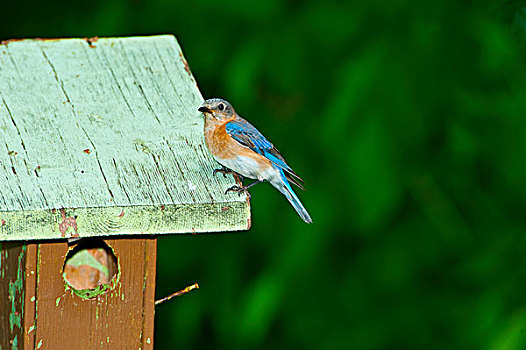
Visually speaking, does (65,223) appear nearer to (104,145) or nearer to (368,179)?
(104,145)

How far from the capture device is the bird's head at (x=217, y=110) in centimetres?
233

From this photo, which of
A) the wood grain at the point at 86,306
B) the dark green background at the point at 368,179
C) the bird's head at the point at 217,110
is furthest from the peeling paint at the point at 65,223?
the dark green background at the point at 368,179

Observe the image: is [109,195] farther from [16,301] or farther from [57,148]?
[16,301]

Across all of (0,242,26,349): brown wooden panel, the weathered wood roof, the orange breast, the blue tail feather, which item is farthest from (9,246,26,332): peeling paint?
the blue tail feather

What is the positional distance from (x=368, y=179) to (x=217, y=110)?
941 mm

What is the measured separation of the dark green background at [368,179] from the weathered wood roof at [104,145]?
824 mm

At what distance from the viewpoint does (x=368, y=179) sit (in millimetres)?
3150

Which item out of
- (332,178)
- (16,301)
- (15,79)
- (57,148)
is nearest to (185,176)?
(57,148)

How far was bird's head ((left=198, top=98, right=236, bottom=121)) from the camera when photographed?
A: 2334mm

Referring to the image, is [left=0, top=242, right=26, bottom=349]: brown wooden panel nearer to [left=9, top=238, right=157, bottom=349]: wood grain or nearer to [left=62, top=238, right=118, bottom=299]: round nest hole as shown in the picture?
[left=9, top=238, right=157, bottom=349]: wood grain

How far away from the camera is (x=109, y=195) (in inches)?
76.0

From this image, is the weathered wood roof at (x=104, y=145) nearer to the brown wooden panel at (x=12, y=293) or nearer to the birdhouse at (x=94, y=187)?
the birdhouse at (x=94, y=187)

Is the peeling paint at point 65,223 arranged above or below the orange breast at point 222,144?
below

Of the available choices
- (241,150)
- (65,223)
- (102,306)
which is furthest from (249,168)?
(65,223)
